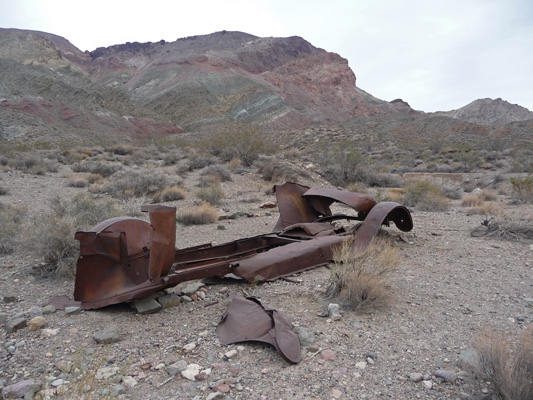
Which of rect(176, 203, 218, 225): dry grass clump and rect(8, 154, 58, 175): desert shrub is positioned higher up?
rect(176, 203, 218, 225): dry grass clump

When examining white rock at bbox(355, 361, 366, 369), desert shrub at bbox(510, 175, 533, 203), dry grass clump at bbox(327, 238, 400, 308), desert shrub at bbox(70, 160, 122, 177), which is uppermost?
desert shrub at bbox(510, 175, 533, 203)

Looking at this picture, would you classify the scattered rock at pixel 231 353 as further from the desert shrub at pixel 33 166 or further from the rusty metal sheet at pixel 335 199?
the desert shrub at pixel 33 166

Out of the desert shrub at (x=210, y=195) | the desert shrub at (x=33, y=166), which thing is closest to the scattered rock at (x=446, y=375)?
the desert shrub at (x=210, y=195)

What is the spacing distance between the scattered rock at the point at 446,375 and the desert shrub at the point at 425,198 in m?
7.34

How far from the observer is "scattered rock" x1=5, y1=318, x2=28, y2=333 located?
3.05 m

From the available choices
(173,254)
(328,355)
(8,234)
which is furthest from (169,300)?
Result: (8,234)

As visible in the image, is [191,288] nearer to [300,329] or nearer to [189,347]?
[189,347]

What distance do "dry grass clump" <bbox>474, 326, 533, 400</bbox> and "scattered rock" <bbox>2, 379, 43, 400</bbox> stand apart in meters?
2.55

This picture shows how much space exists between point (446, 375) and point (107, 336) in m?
2.33

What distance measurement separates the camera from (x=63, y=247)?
4.73m

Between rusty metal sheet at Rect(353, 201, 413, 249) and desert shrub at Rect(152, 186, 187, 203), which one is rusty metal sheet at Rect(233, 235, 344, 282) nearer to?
A: rusty metal sheet at Rect(353, 201, 413, 249)

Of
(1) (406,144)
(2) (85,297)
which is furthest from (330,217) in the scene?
(1) (406,144)

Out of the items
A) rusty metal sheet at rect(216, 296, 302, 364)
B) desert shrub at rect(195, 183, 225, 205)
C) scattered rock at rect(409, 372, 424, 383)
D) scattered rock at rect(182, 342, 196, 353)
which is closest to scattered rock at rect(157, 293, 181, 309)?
rusty metal sheet at rect(216, 296, 302, 364)

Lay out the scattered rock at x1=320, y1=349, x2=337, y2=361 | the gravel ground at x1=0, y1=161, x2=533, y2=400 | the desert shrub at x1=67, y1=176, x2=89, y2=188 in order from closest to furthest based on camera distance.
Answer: the gravel ground at x1=0, y1=161, x2=533, y2=400 → the scattered rock at x1=320, y1=349, x2=337, y2=361 → the desert shrub at x1=67, y1=176, x2=89, y2=188
